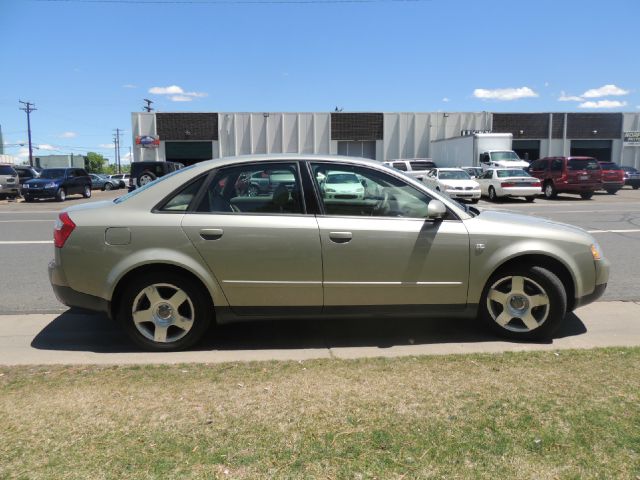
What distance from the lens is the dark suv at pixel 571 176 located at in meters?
21.6

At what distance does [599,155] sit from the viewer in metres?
42.1

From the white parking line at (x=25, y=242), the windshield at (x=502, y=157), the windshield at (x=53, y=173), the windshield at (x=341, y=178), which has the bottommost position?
the white parking line at (x=25, y=242)

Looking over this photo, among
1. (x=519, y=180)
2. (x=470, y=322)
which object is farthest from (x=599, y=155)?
(x=470, y=322)

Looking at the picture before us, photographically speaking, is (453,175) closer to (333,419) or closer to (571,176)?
(571,176)

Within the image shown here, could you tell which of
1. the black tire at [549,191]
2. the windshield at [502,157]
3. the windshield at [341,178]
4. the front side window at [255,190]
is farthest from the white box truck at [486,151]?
the front side window at [255,190]

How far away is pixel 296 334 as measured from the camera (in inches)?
189

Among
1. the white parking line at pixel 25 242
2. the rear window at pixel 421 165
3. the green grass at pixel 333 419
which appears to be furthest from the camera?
the rear window at pixel 421 165

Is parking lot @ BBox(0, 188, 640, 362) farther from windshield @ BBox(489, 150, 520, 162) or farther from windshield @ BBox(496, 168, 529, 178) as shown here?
windshield @ BBox(489, 150, 520, 162)

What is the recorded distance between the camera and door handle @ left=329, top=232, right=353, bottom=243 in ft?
13.5

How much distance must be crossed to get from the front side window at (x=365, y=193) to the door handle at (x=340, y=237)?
22 centimetres

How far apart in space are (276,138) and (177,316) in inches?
1476

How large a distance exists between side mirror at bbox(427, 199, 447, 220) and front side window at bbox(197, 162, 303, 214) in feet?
3.46

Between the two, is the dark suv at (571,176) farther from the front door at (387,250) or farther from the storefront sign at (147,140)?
the storefront sign at (147,140)

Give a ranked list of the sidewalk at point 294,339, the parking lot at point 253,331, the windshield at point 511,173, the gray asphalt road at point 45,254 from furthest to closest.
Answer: the windshield at point 511,173 < the gray asphalt road at point 45,254 < the parking lot at point 253,331 < the sidewalk at point 294,339
